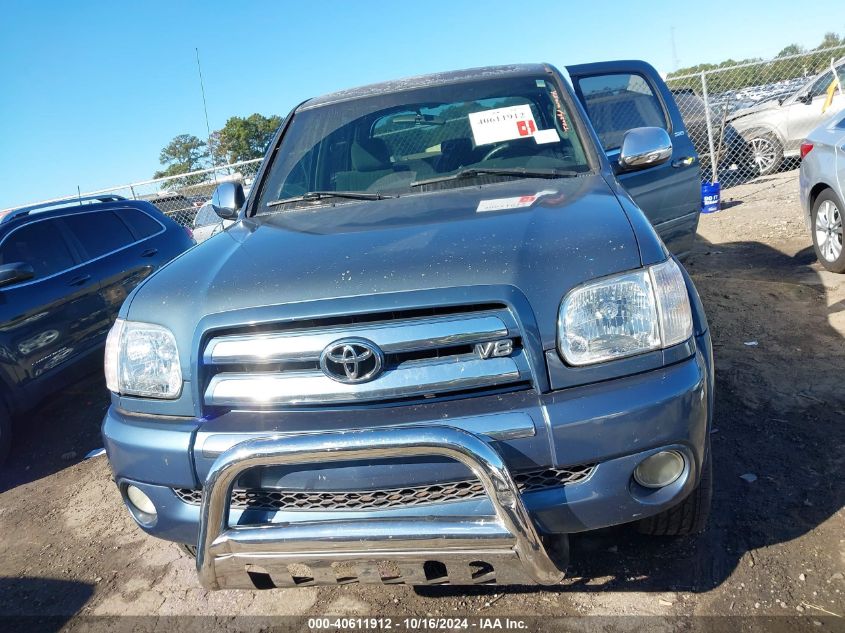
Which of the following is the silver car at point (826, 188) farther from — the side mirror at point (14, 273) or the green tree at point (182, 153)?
the green tree at point (182, 153)

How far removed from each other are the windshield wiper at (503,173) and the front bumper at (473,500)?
115 centimetres

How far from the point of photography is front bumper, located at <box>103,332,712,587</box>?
5.96 feet

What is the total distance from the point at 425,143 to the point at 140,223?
4.05 m

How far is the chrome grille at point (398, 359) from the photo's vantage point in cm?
193

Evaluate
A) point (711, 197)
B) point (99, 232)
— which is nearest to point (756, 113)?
point (711, 197)

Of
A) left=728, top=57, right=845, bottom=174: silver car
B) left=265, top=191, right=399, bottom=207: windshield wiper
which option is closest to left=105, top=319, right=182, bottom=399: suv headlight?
left=265, top=191, right=399, bottom=207: windshield wiper

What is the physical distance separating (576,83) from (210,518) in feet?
14.5

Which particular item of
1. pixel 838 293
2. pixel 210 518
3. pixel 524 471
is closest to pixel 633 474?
pixel 524 471

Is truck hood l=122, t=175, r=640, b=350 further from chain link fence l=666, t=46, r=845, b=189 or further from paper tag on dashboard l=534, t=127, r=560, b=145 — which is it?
chain link fence l=666, t=46, r=845, b=189

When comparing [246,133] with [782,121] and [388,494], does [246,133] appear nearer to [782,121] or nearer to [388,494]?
[782,121]

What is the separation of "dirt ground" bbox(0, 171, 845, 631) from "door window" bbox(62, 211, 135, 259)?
160 cm

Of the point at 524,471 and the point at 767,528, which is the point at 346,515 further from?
the point at 767,528

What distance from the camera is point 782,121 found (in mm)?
11297

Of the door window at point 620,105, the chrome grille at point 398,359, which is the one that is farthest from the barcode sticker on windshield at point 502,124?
the door window at point 620,105
